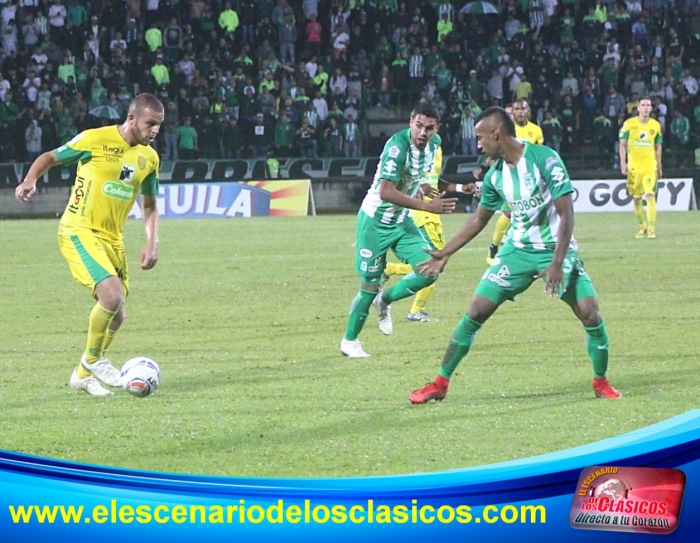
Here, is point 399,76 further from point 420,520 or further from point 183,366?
point 420,520

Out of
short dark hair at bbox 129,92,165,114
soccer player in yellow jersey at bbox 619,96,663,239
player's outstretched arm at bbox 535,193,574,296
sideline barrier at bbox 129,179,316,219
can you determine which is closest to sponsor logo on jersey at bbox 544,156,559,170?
player's outstretched arm at bbox 535,193,574,296

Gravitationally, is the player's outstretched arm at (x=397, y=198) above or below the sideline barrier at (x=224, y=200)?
above

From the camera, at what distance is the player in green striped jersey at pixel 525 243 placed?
828 cm

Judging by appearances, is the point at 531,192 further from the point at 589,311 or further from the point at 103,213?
the point at 103,213

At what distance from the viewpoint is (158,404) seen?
8727 mm

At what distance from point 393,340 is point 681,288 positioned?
527cm

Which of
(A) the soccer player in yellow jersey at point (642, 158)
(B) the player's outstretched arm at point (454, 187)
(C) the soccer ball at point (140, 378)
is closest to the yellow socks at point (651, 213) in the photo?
(A) the soccer player in yellow jersey at point (642, 158)

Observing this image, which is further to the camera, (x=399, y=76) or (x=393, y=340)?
(x=399, y=76)

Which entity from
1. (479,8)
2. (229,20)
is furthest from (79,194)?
(479,8)

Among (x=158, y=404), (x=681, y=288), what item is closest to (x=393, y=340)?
(x=158, y=404)

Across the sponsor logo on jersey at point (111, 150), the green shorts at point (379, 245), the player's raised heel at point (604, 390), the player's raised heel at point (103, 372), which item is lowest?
the player's raised heel at point (103, 372)

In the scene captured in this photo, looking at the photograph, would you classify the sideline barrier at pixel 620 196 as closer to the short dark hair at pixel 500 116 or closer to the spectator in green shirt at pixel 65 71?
the spectator in green shirt at pixel 65 71

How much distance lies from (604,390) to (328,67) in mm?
28524

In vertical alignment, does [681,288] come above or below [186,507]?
below
